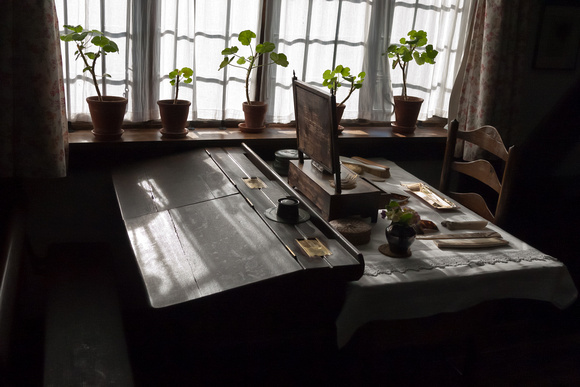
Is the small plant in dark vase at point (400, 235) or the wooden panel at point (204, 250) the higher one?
the small plant in dark vase at point (400, 235)

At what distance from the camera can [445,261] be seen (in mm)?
1683

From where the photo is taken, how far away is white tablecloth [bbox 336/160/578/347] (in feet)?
4.98

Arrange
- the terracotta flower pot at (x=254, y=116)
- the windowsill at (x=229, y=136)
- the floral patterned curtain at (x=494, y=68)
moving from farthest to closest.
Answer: the floral patterned curtain at (x=494, y=68) < the terracotta flower pot at (x=254, y=116) < the windowsill at (x=229, y=136)

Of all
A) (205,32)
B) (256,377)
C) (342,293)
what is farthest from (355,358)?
(205,32)

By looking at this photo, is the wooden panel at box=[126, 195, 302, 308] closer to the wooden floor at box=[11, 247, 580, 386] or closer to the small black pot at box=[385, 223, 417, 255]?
the wooden floor at box=[11, 247, 580, 386]

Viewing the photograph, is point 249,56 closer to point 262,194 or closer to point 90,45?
point 90,45

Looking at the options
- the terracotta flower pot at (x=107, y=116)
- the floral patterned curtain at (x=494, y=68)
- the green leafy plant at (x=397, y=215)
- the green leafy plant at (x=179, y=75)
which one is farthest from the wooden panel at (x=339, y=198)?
the floral patterned curtain at (x=494, y=68)

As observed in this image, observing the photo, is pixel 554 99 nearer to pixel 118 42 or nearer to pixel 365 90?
pixel 365 90

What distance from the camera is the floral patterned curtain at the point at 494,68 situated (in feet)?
9.71

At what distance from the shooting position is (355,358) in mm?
1619

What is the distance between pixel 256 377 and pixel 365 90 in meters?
1.74

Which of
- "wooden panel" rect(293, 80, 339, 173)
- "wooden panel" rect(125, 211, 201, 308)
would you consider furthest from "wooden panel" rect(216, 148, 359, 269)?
"wooden panel" rect(125, 211, 201, 308)

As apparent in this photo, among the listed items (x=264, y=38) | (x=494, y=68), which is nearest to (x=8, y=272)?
(x=264, y=38)

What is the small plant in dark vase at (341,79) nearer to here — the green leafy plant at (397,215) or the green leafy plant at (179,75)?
the green leafy plant at (179,75)
